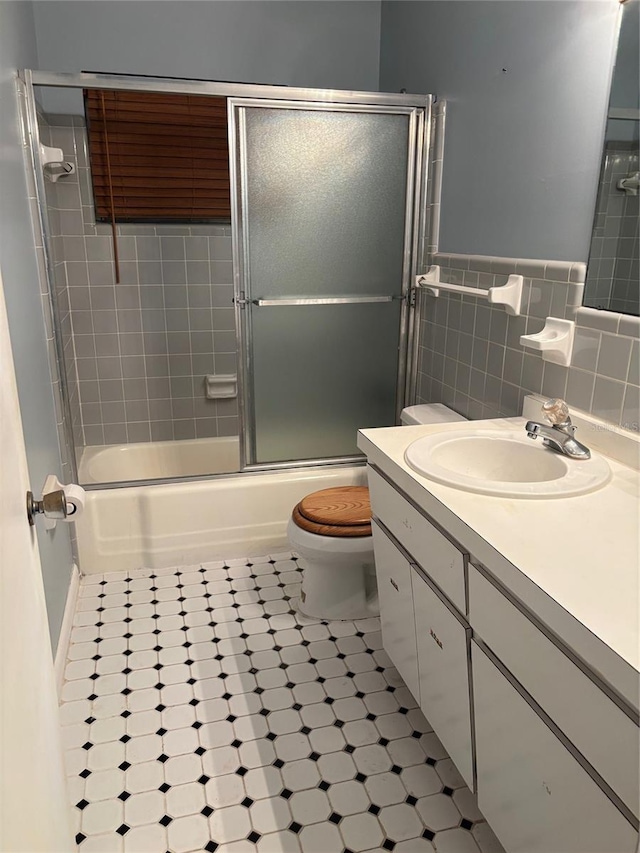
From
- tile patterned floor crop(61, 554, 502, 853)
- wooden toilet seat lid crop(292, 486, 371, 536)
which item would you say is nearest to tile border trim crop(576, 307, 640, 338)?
wooden toilet seat lid crop(292, 486, 371, 536)

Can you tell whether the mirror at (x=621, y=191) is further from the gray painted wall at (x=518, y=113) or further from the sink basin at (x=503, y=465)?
the sink basin at (x=503, y=465)

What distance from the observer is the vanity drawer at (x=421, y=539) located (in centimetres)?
137

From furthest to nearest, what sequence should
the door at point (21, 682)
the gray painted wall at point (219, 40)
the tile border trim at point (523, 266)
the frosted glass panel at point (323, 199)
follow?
the gray painted wall at point (219, 40)
the frosted glass panel at point (323, 199)
the tile border trim at point (523, 266)
the door at point (21, 682)

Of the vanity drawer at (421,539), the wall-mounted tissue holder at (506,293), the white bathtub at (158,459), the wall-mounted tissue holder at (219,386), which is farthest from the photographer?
the wall-mounted tissue holder at (219,386)

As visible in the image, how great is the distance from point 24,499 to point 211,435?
8.70 ft

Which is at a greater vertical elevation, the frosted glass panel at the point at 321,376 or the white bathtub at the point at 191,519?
the frosted glass panel at the point at 321,376

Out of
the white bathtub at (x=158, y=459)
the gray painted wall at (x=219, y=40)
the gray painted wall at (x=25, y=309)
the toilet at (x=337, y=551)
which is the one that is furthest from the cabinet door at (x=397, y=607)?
the gray painted wall at (x=219, y=40)

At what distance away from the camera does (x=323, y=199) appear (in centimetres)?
255

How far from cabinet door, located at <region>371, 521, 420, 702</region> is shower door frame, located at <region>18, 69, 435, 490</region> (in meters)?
1.06

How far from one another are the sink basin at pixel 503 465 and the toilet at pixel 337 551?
1.91 ft

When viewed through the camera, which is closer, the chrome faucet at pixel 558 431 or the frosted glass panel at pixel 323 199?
the chrome faucet at pixel 558 431

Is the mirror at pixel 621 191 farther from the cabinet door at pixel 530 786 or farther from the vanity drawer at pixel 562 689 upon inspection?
the cabinet door at pixel 530 786

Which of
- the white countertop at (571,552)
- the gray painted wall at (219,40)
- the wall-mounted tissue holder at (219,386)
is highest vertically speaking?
the gray painted wall at (219,40)

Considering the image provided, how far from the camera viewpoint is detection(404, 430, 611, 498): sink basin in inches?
55.7
